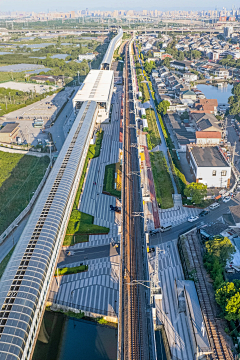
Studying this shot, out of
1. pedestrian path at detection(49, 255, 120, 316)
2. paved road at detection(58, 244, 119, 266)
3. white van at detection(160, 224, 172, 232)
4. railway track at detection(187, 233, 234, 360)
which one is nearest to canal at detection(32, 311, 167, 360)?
pedestrian path at detection(49, 255, 120, 316)

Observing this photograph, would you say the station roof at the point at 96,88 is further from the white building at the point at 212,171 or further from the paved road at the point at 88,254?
the paved road at the point at 88,254

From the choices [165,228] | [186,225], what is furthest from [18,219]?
[186,225]

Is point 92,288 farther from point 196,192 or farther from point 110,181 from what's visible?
point 110,181

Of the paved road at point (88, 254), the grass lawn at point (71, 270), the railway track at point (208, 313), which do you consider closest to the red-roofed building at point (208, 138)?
the railway track at point (208, 313)

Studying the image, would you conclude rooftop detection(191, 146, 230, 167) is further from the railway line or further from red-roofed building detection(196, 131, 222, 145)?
the railway line

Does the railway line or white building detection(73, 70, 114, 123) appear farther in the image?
white building detection(73, 70, 114, 123)

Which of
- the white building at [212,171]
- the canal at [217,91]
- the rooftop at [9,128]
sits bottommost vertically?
the white building at [212,171]
